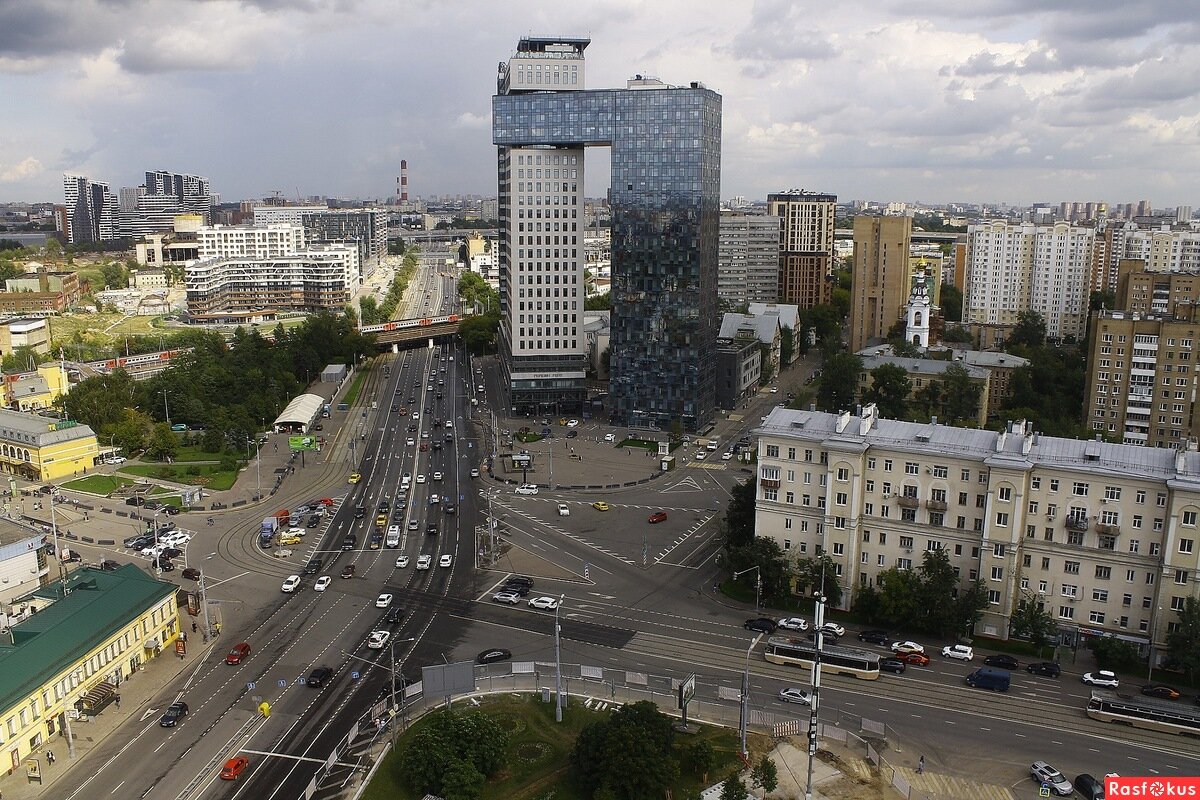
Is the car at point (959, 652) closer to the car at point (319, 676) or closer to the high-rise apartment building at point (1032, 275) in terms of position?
the car at point (319, 676)

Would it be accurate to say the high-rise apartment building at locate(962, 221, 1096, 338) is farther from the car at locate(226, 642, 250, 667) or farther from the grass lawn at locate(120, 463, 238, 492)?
the car at locate(226, 642, 250, 667)

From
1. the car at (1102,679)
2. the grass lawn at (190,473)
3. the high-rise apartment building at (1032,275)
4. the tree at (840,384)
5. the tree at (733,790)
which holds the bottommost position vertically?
the car at (1102,679)

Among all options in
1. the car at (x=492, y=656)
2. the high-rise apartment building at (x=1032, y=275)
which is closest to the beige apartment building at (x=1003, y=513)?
the car at (x=492, y=656)

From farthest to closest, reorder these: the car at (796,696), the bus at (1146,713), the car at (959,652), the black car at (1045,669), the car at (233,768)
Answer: the car at (959,652), the black car at (1045,669), the car at (796,696), the bus at (1146,713), the car at (233,768)

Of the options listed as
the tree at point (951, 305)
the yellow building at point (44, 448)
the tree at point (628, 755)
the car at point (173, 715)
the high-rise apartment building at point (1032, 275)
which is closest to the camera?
the tree at point (628, 755)

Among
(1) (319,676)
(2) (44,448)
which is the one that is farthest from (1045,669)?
(2) (44,448)

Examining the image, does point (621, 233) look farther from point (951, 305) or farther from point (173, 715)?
point (951, 305)

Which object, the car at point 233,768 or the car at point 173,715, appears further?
the car at point 173,715
